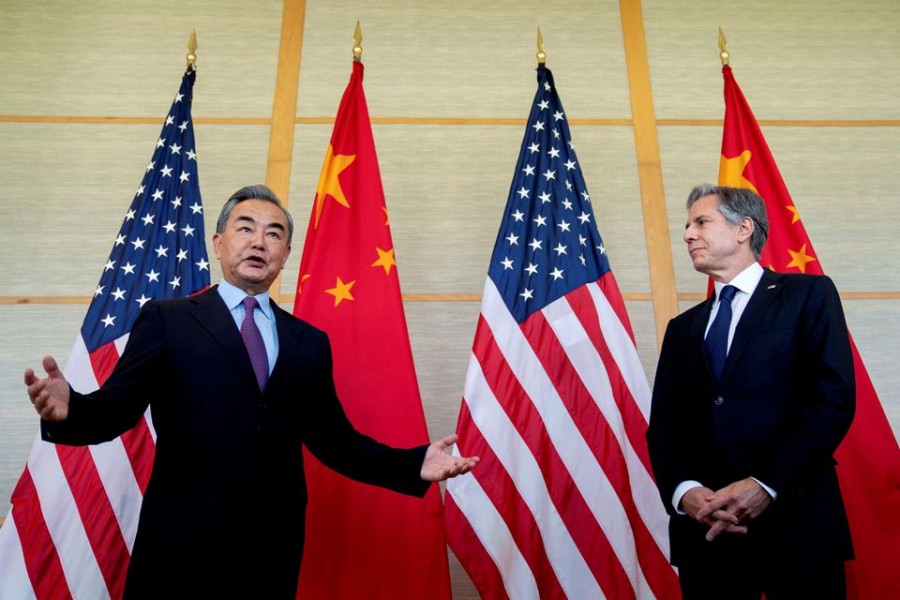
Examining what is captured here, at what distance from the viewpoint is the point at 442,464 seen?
72.2 inches

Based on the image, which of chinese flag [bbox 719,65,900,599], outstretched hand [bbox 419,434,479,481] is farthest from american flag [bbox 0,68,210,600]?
chinese flag [bbox 719,65,900,599]

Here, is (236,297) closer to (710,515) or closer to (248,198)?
(248,198)

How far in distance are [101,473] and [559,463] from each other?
1.44 meters

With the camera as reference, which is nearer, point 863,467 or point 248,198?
point 248,198

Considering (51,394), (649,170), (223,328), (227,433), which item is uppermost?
(649,170)

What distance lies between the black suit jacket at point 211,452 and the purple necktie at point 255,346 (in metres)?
0.03

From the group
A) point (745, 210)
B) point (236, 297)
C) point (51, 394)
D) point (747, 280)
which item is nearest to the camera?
point (51, 394)

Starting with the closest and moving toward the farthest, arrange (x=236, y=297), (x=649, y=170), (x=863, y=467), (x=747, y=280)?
(x=236, y=297) → (x=747, y=280) → (x=863, y=467) → (x=649, y=170)

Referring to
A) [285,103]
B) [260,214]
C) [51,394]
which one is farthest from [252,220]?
[285,103]

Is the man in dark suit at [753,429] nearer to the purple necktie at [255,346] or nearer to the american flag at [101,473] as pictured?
the purple necktie at [255,346]

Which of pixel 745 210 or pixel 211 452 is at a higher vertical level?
pixel 745 210

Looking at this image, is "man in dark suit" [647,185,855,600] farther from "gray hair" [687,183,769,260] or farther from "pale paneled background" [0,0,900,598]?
"pale paneled background" [0,0,900,598]

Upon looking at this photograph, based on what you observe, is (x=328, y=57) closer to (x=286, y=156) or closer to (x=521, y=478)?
(x=286, y=156)

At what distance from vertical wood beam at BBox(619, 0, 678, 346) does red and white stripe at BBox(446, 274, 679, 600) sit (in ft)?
1.89
